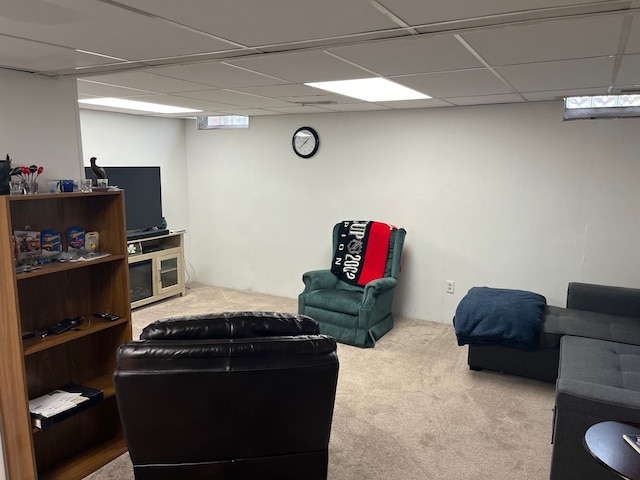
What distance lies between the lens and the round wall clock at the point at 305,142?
5.29 metres

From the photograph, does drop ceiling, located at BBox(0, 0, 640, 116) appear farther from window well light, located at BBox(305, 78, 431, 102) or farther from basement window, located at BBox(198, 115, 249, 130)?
basement window, located at BBox(198, 115, 249, 130)

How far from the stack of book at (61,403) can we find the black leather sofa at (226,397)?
2.36ft

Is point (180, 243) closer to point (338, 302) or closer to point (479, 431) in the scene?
point (338, 302)

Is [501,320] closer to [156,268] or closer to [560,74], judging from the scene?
[560,74]

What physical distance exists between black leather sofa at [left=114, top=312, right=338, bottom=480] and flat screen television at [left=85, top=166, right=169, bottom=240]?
359 centimetres

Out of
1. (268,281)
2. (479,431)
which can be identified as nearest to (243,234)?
(268,281)

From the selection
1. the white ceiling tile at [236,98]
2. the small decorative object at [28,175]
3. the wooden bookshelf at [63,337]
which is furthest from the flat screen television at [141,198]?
the small decorative object at [28,175]

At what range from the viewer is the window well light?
3.12 m

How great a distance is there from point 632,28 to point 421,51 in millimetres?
822

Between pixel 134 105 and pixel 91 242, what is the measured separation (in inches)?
89.8

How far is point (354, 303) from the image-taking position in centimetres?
427

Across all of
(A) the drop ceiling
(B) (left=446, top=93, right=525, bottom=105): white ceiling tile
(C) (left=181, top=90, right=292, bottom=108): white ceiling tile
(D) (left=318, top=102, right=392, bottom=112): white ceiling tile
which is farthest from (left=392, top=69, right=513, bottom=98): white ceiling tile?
(C) (left=181, top=90, right=292, bottom=108): white ceiling tile

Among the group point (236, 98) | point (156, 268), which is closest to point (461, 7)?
point (236, 98)

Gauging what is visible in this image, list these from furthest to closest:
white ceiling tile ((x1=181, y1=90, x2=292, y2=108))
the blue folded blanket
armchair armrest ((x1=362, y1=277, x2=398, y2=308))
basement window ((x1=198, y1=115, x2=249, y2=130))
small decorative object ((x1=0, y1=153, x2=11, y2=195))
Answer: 1. basement window ((x1=198, y1=115, x2=249, y2=130))
2. armchair armrest ((x1=362, y1=277, x2=398, y2=308))
3. white ceiling tile ((x1=181, y1=90, x2=292, y2=108))
4. the blue folded blanket
5. small decorative object ((x1=0, y1=153, x2=11, y2=195))
